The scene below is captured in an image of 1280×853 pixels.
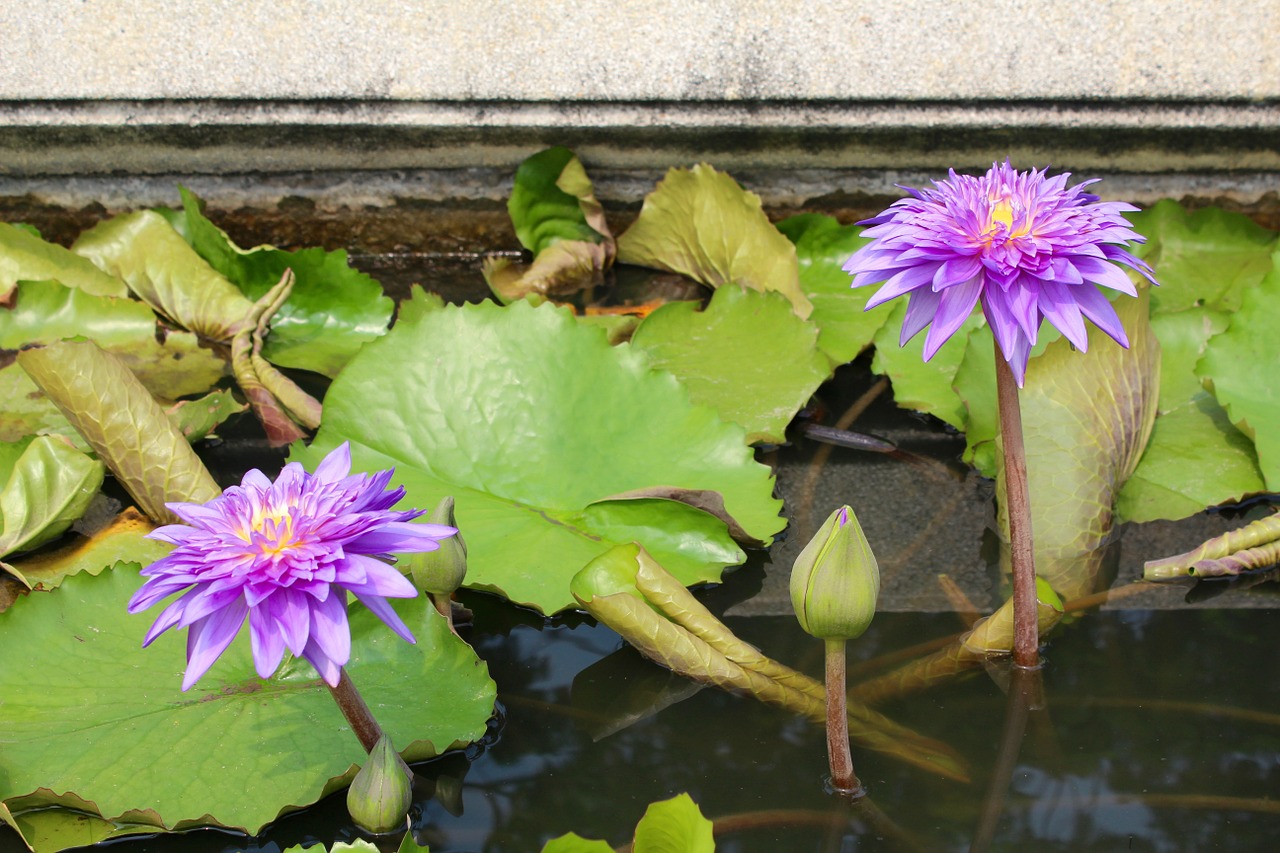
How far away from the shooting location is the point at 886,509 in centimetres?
175

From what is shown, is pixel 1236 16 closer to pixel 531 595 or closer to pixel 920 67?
pixel 920 67

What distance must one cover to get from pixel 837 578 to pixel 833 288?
118 centimetres

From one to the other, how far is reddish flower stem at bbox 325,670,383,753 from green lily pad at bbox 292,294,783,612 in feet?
1.22

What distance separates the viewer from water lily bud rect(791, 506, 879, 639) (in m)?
1.05

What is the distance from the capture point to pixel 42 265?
2.07m

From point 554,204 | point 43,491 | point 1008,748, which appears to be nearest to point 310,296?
point 554,204

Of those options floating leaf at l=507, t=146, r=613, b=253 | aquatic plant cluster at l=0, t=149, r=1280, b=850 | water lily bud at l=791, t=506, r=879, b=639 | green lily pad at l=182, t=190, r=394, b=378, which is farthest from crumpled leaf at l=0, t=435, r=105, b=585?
water lily bud at l=791, t=506, r=879, b=639

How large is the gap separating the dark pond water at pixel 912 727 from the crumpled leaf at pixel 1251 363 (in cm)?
20

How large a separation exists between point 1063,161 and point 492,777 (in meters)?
1.75

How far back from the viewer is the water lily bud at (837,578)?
41.5 inches

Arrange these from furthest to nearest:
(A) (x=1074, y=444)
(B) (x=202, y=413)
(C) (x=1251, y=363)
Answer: (B) (x=202, y=413) < (C) (x=1251, y=363) < (A) (x=1074, y=444)

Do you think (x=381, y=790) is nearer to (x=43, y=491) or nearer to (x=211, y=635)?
(x=211, y=635)

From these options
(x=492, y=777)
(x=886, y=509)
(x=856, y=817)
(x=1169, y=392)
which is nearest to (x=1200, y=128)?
(x=1169, y=392)

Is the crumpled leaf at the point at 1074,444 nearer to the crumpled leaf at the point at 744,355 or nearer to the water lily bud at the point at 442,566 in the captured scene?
the crumpled leaf at the point at 744,355
